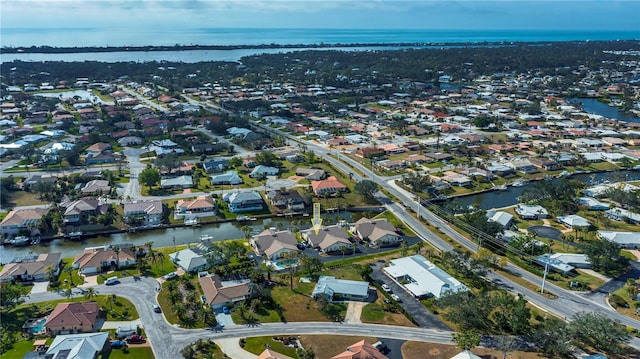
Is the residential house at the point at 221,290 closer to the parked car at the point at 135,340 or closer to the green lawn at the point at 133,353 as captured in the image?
the parked car at the point at 135,340

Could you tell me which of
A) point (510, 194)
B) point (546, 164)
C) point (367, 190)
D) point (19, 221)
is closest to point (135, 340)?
point (19, 221)

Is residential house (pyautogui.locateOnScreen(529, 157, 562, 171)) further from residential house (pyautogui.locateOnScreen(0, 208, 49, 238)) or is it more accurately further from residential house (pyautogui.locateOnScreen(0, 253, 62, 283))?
residential house (pyautogui.locateOnScreen(0, 208, 49, 238))

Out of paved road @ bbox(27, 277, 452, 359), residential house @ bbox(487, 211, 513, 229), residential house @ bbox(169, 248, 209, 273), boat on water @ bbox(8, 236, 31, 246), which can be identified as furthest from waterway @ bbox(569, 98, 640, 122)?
boat on water @ bbox(8, 236, 31, 246)

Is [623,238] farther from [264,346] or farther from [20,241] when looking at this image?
[20,241]

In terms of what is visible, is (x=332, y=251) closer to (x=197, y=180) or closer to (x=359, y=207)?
(x=359, y=207)

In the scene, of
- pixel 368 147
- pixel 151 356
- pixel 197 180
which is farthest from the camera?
pixel 368 147

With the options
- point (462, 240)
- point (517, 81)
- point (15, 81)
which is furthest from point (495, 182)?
point (15, 81)
